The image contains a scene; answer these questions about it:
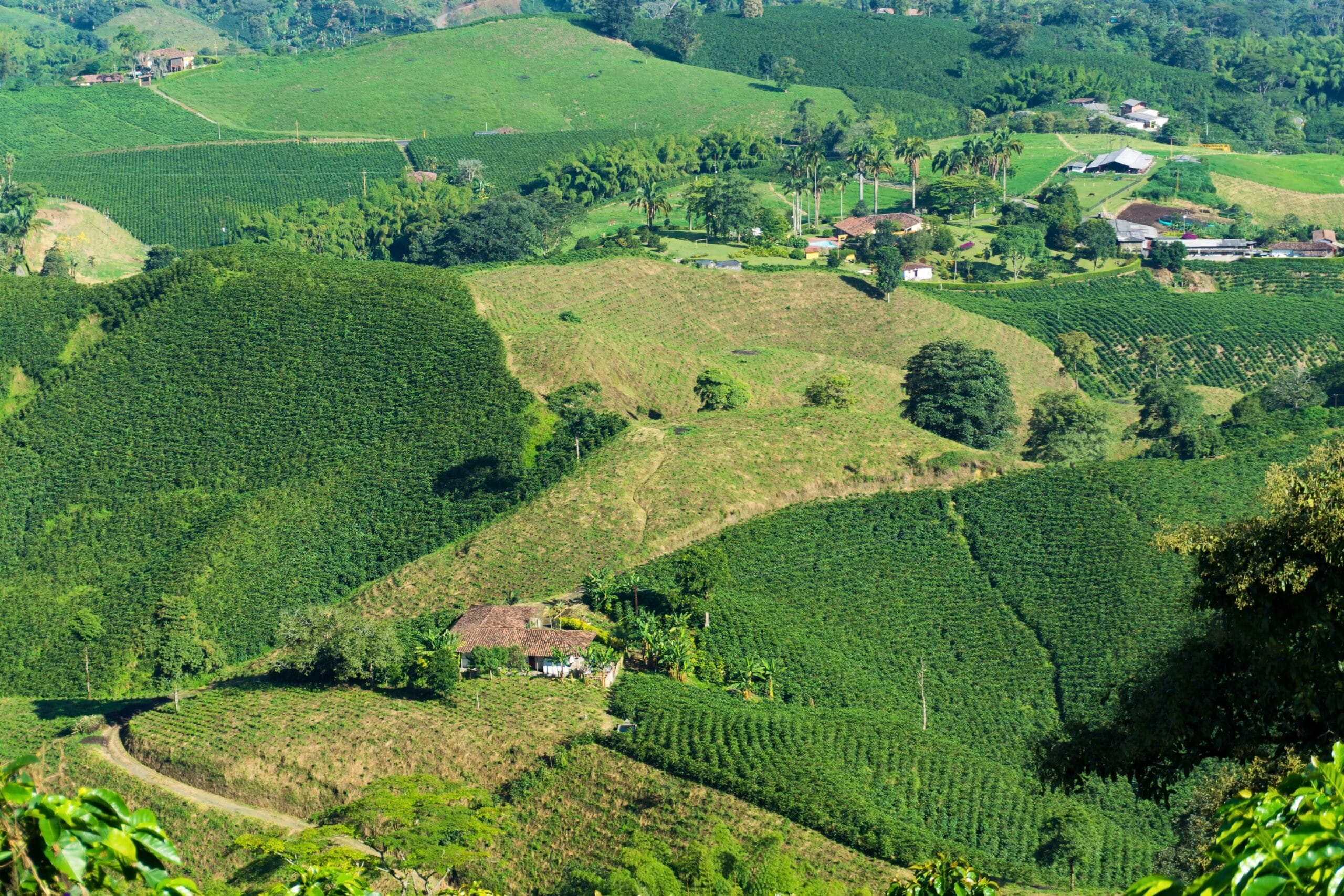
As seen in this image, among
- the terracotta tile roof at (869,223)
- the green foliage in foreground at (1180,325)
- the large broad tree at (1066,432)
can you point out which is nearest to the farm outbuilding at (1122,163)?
the terracotta tile roof at (869,223)

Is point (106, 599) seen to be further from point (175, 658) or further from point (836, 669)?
point (836, 669)

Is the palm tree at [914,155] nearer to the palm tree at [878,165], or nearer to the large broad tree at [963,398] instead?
the palm tree at [878,165]

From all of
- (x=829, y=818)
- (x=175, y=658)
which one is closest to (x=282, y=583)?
(x=175, y=658)

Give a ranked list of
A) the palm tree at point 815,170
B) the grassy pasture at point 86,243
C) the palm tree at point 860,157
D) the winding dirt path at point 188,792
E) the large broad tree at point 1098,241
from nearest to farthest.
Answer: the winding dirt path at point 188,792
the grassy pasture at point 86,243
the large broad tree at point 1098,241
the palm tree at point 815,170
the palm tree at point 860,157

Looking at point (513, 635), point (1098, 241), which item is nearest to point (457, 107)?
point (1098, 241)

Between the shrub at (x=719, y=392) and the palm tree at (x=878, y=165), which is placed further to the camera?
the palm tree at (x=878, y=165)

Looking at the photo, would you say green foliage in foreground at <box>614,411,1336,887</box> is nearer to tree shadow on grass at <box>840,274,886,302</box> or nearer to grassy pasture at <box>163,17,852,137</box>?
tree shadow on grass at <box>840,274,886,302</box>

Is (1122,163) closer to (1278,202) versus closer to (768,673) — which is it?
(1278,202)
